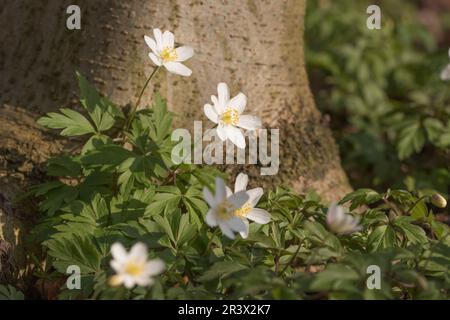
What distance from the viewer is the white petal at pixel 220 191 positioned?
2.11 meters

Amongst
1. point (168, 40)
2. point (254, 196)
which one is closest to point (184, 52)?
point (168, 40)

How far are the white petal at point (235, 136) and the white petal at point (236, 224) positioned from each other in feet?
1.30

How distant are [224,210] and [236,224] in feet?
0.21

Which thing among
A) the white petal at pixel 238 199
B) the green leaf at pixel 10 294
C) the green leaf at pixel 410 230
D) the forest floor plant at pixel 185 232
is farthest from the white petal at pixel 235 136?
the green leaf at pixel 10 294

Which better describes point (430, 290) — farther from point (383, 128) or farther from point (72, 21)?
point (383, 128)

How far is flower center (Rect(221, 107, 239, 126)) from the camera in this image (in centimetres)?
251

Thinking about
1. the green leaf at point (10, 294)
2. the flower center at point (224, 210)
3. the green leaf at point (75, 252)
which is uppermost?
the flower center at point (224, 210)

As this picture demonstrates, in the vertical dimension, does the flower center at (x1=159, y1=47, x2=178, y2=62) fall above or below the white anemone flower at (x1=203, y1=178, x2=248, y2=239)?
above

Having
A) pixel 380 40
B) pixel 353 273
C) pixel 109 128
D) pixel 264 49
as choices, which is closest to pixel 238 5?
pixel 264 49

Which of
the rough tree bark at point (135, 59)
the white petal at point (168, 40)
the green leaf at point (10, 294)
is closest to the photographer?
the green leaf at point (10, 294)

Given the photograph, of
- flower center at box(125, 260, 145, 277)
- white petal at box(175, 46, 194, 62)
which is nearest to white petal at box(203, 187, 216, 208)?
flower center at box(125, 260, 145, 277)

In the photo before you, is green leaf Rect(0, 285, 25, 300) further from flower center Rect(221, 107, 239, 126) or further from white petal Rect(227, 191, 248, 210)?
flower center Rect(221, 107, 239, 126)

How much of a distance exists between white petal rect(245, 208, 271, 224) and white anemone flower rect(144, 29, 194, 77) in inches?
23.1

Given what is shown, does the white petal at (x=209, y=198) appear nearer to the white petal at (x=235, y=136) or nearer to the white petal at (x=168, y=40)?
the white petal at (x=235, y=136)
